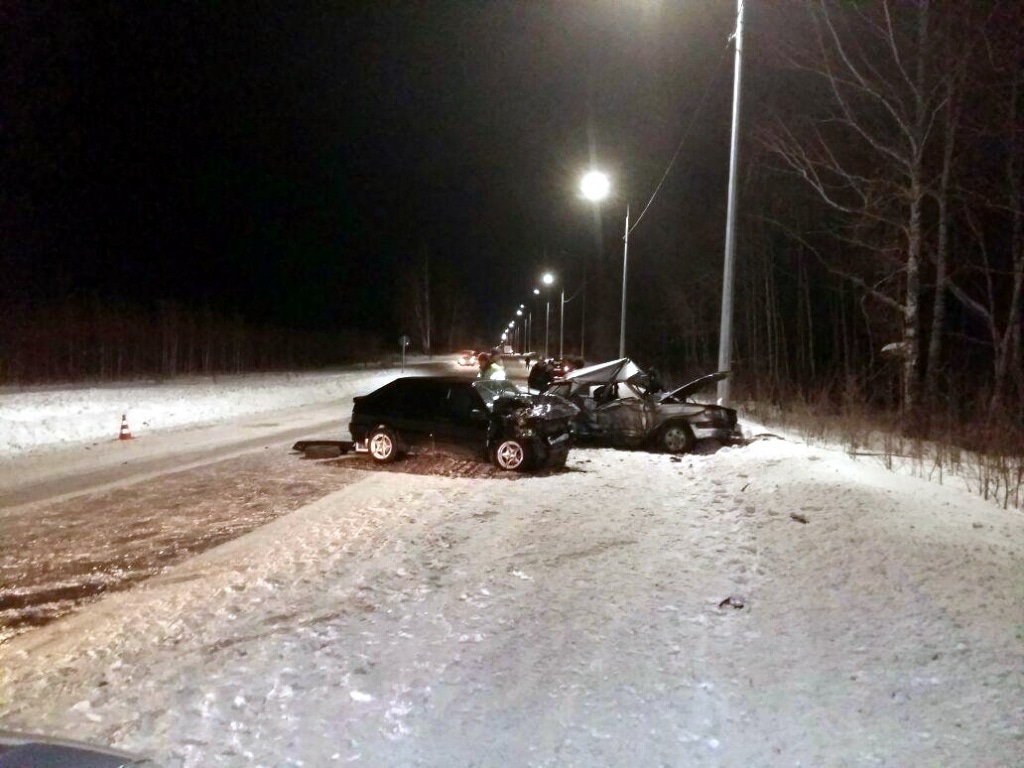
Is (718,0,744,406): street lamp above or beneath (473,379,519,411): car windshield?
above

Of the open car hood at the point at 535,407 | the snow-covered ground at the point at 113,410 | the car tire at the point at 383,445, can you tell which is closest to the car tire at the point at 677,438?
the open car hood at the point at 535,407

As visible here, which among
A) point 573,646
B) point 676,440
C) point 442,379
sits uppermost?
point 442,379

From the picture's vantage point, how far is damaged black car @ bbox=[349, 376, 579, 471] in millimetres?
12945

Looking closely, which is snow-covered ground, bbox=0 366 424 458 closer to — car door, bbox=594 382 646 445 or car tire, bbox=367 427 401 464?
car tire, bbox=367 427 401 464

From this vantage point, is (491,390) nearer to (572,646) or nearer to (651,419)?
(651,419)

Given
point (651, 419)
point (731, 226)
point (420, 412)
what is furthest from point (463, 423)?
point (731, 226)

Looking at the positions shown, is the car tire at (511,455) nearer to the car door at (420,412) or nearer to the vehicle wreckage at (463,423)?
the vehicle wreckage at (463,423)

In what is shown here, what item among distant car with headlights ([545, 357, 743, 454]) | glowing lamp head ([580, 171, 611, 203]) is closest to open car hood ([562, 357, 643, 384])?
distant car with headlights ([545, 357, 743, 454])

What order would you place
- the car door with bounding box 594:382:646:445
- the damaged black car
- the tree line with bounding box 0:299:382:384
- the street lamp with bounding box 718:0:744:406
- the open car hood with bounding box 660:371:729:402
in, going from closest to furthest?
the damaged black car → the street lamp with bounding box 718:0:744:406 → the open car hood with bounding box 660:371:729:402 → the car door with bounding box 594:382:646:445 → the tree line with bounding box 0:299:382:384

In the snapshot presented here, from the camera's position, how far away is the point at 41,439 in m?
17.2

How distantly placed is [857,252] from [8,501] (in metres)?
26.5

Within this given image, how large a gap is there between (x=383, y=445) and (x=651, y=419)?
18.0 ft

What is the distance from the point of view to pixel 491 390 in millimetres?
14781

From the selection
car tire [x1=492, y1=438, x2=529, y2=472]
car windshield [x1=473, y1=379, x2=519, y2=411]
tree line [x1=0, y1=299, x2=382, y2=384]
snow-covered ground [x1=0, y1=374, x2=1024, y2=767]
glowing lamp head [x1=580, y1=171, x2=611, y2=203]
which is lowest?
snow-covered ground [x1=0, y1=374, x2=1024, y2=767]
